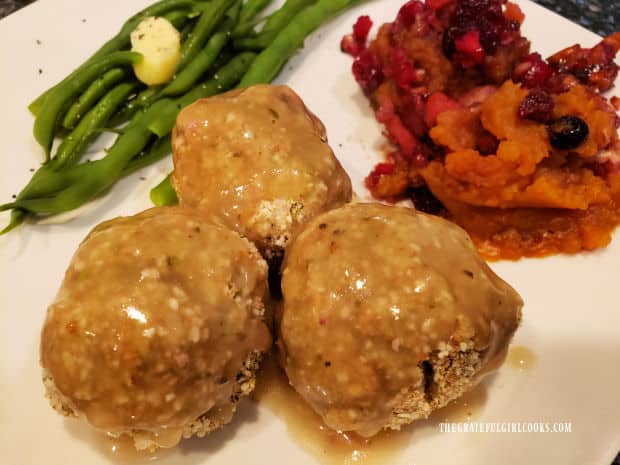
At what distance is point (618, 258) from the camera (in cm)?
269

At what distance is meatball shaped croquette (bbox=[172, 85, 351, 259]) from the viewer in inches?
89.4

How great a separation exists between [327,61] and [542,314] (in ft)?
5.99

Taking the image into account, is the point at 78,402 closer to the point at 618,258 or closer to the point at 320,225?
the point at 320,225

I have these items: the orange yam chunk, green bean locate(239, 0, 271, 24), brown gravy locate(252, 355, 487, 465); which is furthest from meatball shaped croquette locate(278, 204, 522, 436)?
green bean locate(239, 0, 271, 24)

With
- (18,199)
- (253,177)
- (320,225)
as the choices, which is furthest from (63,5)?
(320,225)

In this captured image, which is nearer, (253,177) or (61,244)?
(253,177)

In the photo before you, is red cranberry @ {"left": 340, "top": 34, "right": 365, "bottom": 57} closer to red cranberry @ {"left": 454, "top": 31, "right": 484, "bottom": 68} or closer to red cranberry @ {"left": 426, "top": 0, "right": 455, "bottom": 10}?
red cranberry @ {"left": 426, "top": 0, "right": 455, "bottom": 10}

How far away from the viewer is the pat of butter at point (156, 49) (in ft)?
10.5

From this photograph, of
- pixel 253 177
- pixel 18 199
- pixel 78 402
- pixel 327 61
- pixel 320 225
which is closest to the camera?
pixel 78 402

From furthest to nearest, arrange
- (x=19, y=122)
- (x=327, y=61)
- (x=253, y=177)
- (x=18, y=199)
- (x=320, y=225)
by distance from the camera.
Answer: (x=327, y=61), (x=19, y=122), (x=18, y=199), (x=253, y=177), (x=320, y=225)

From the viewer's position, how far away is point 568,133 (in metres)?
2.64

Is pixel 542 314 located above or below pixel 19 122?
below

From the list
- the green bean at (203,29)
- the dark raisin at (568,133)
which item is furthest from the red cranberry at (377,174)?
the green bean at (203,29)

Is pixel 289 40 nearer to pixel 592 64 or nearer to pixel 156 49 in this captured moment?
pixel 156 49
